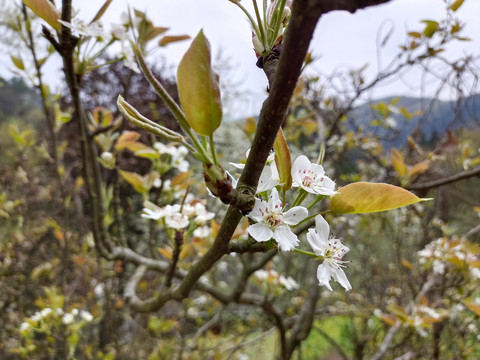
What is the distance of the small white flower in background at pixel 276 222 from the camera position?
319 mm

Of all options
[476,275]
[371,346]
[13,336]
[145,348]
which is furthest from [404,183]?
[13,336]

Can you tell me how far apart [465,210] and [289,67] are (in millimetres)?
4907

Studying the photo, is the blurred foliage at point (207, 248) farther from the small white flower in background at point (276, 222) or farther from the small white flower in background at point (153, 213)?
the small white flower in background at point (276, 222)

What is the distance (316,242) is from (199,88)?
230 mm

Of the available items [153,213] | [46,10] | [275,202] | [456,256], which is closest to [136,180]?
[153,213]

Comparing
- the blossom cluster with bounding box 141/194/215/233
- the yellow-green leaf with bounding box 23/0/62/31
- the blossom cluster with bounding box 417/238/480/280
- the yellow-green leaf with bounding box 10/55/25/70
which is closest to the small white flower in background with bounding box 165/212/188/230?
the blossom cluster with bounding box 141/194/215/233

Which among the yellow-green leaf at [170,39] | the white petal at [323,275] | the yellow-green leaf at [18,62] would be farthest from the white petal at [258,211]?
the yellow-green leaf at [18,62]

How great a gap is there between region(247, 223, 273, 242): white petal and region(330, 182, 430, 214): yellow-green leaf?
0.08 metres

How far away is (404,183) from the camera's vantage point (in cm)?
101

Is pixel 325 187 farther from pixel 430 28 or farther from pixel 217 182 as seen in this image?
pixel 430 28

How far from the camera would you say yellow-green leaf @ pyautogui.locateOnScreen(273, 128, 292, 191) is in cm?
32

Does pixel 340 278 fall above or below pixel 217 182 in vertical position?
below

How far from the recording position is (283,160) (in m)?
Result: 0.32

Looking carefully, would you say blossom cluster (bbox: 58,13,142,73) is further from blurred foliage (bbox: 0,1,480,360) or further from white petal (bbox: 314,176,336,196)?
white petal (bbox: 314,176,336,196)
